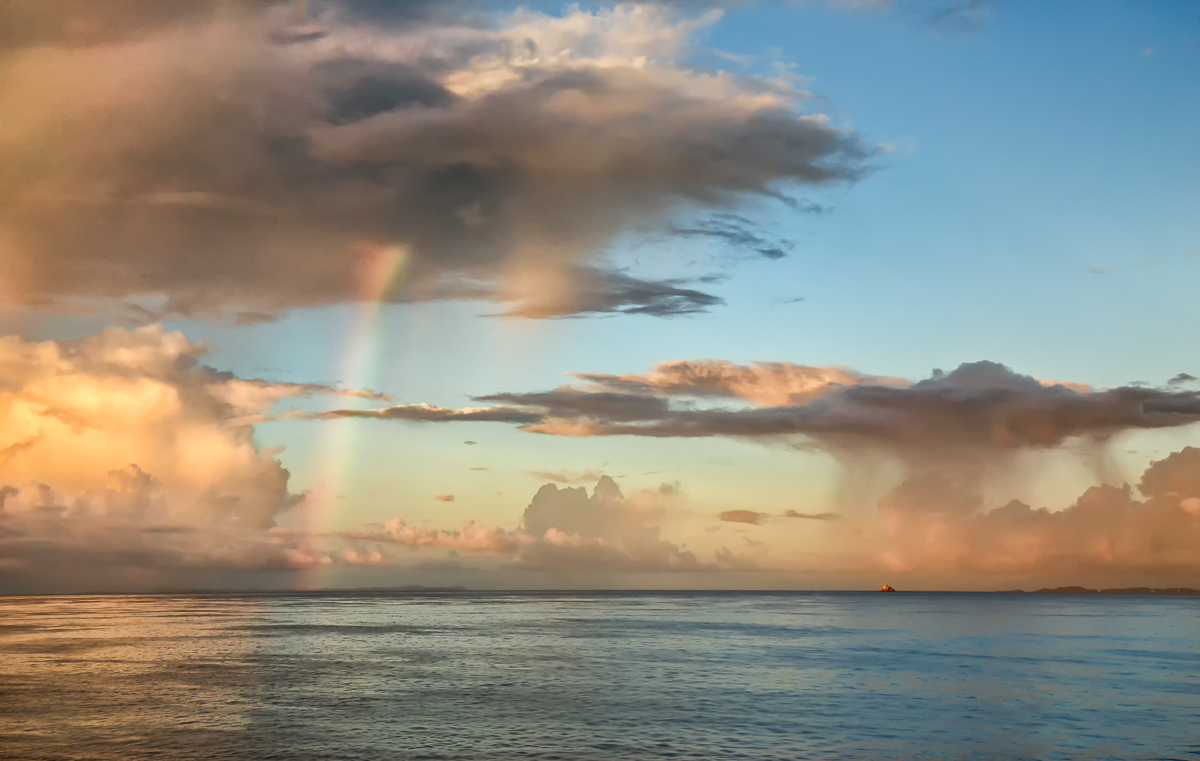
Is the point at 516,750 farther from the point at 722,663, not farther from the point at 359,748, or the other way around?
the point at 722,663

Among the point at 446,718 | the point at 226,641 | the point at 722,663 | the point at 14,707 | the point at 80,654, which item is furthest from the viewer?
the point at 226,641

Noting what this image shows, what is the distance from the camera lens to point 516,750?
149 ft

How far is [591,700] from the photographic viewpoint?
63.1m

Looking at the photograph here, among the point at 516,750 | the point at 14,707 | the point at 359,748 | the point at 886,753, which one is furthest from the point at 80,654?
the point at 886,753

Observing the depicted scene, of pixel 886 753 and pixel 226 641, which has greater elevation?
pixel 886 753

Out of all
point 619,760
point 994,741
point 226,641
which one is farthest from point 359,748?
point 226,641

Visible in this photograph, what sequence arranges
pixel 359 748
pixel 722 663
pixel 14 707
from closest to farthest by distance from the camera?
pixel 359 748, pixel 14 707, pixel 722 663

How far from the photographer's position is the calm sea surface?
46.9 meters

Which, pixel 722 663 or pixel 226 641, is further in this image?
pixel 226 641

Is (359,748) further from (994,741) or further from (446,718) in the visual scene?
(994,741)

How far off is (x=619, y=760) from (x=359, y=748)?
→ 13.7 meters

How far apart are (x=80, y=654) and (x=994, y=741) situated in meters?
91.2

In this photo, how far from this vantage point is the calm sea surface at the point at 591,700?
46.9 metres

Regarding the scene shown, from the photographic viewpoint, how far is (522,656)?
321ft
